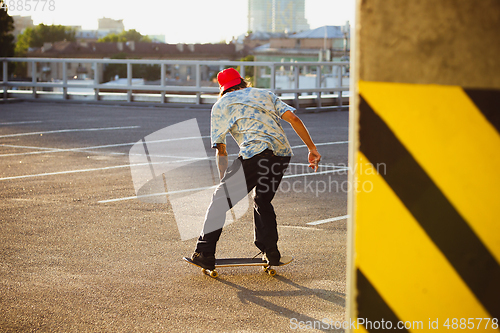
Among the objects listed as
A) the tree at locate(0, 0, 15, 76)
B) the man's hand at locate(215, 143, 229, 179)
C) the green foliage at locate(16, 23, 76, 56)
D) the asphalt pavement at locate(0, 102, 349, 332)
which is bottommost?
the asphalt pavement at locate(0, 102, 349, 332)

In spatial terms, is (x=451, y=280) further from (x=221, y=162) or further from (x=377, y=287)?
(x=221, y=162)

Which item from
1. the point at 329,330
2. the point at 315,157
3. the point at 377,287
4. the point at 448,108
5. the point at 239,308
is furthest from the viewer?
the point at 315,157

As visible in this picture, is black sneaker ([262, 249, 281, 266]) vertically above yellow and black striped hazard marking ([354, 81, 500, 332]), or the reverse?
yellow and black striped hazard marking ([354, 81, 500, 332])

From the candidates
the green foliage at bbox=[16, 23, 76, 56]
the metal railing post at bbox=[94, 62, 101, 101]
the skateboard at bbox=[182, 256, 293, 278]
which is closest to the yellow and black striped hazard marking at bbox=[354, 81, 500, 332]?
the skateboard at bbox=[182, 256, 293, 278]

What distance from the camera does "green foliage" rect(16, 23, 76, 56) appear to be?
14225 cm

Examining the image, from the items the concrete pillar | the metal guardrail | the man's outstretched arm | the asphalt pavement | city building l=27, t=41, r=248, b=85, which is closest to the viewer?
the concrete pillar

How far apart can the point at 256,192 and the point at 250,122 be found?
0.57 m

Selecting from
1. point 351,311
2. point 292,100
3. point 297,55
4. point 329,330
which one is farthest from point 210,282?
point 297,55

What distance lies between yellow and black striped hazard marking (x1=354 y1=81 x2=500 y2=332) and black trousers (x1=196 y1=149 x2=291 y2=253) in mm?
3285

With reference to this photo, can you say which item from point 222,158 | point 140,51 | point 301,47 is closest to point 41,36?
point 140,51

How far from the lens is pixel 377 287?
1.25 meters

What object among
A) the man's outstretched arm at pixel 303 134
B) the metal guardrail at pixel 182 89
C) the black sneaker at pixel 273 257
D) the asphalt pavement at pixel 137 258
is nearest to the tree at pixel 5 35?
the metal guardrail at pixel 182 89

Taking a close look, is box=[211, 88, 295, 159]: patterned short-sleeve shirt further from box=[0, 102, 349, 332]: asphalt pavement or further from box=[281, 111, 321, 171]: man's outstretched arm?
box=[0, 102, 349, 332]: asphalt pavement

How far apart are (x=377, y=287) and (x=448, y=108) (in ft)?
1.34
